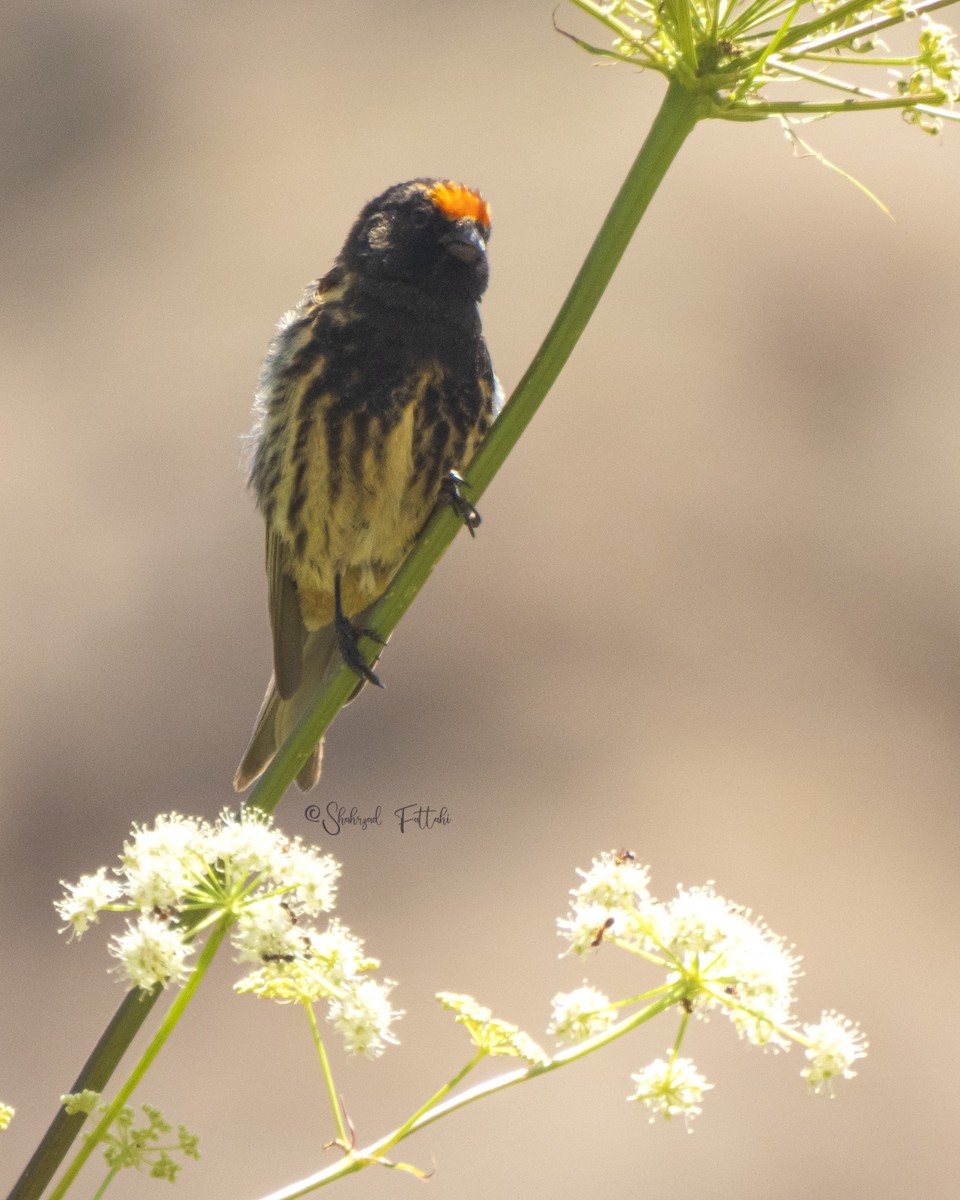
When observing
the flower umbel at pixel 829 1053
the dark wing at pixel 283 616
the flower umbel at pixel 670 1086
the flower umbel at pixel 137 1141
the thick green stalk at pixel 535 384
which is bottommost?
the flower umbel at pixel 137 1141

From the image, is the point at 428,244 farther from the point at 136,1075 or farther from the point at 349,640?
the point at 136,1075

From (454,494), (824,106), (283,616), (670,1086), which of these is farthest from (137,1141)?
(283,616)

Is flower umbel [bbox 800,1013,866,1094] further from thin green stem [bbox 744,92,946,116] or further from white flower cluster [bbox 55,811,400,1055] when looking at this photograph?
thin green stem [bbox 744,92,946,116]

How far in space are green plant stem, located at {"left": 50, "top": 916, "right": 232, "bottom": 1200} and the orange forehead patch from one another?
307 centimetres

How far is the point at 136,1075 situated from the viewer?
1.46 meters

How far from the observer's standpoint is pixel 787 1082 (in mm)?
9586

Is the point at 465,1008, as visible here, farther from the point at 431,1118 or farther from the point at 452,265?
the point at 452,265

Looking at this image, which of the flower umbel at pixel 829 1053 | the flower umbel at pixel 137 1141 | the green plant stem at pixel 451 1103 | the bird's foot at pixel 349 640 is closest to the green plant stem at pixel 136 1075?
the flower umbel at pixel 137 1141

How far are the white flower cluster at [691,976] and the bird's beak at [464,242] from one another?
8.84 ft

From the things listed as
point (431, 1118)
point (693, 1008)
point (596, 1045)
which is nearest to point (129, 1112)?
point (431, 1118)

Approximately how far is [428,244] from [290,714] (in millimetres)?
1380

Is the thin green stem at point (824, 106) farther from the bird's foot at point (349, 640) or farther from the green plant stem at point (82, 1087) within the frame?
the green plant stem at point (82, 1087)

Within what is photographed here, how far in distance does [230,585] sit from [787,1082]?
5818 mm

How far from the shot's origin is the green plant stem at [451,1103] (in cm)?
152
